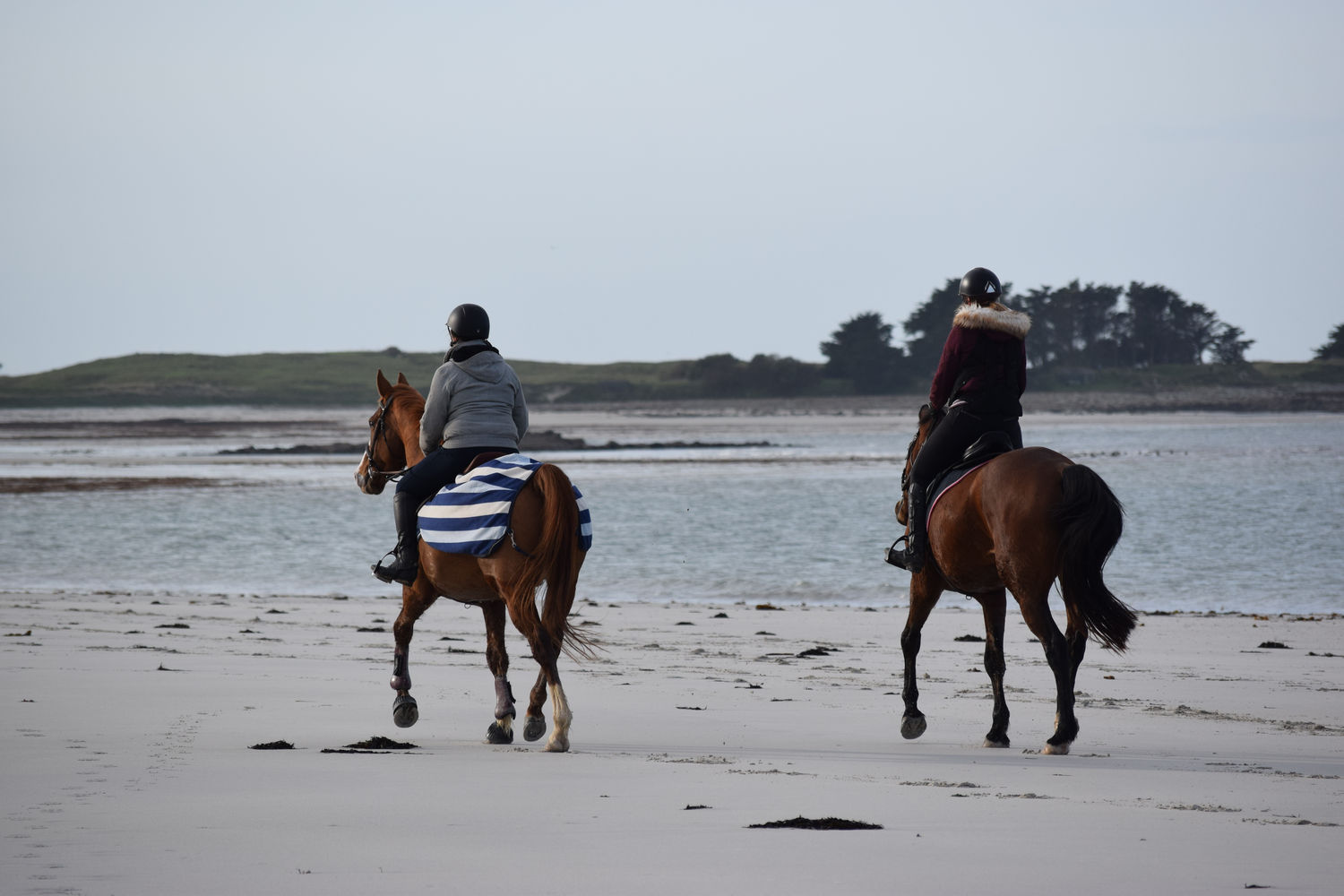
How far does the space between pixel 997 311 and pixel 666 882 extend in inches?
189

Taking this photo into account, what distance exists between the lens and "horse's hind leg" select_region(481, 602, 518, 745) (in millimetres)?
7629

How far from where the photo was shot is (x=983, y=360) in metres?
8.24

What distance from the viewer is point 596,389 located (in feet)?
397

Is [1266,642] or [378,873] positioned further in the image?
[1266,642]

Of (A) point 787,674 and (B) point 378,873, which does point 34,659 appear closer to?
(A) point 787,674

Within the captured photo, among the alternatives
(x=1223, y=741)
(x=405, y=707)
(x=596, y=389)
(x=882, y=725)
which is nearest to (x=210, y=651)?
(x=405, y=707)

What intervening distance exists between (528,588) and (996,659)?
2676 mm

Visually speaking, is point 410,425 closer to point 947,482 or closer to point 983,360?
point 947,482

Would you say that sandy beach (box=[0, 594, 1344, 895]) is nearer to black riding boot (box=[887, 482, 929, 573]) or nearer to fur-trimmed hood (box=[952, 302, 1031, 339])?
black riding boot (box=[887, 482, 929, 573])

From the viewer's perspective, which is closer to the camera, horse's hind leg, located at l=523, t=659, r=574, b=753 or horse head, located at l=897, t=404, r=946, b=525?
horse's hind leg, located at l=523, t=659, r=574, b=753

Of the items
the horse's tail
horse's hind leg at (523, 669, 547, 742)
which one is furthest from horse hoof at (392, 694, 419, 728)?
the horse's tail

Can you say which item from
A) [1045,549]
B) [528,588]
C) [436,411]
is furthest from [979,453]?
[436,411]

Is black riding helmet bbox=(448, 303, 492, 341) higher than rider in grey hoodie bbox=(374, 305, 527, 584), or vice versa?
black riding helmet bbox=(448, 303, 492, 341)

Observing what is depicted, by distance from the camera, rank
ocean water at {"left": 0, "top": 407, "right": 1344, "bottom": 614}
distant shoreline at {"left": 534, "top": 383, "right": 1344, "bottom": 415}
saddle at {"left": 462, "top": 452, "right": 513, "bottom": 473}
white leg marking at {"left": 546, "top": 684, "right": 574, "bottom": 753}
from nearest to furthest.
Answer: white leg marking at {"left": 546, "top": 684, "right": 574, "bottom": 753} → saddle at {"left": 462, "top": 452, "right": 513, "bottom": 473} → ocean water at {"left": 0, "top": 407, "right": 1344, "bottom": 614} → distant shoreline at {"left": 534, "top": 383, "right": 1344, "bottom": 415}
